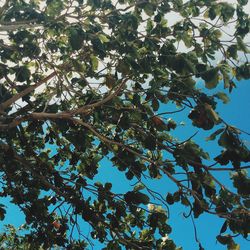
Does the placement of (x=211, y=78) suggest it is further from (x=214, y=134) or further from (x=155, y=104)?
(x=155, y=104)

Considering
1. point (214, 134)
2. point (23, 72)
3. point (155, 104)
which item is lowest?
point (214, 134)

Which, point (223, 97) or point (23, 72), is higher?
point (23, 72)

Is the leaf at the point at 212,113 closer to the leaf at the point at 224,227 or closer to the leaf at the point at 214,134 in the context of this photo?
the leaf at the point at 214,134

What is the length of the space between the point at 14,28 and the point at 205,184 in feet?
11.0

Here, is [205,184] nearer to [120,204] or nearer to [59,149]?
[120,204]

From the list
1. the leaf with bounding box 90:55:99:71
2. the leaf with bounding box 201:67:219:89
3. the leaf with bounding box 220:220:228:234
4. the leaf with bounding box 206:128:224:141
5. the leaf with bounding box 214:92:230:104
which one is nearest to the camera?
the leaf with bounding box 201:67:219:89

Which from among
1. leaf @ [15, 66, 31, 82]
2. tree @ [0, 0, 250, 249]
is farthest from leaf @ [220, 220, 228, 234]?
leaf @ [15, 66, 31, 82]

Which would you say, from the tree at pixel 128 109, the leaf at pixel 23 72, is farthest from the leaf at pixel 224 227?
the leaf at pixel 23 72

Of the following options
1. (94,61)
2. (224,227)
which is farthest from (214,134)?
(94,61)

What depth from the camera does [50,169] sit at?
6.95m

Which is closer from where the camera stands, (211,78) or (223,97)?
(211,78)

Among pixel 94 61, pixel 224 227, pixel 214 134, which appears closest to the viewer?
pixel 214 134

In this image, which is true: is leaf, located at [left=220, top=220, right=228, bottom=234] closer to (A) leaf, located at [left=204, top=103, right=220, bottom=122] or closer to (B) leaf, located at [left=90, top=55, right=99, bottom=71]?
(A) leaf, located at [left=204, top=103, right=220, bottom=122]

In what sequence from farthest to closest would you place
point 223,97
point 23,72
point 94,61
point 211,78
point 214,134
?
point 94,61
point 23,72
point 223,97
point 214,134
point 211,78
